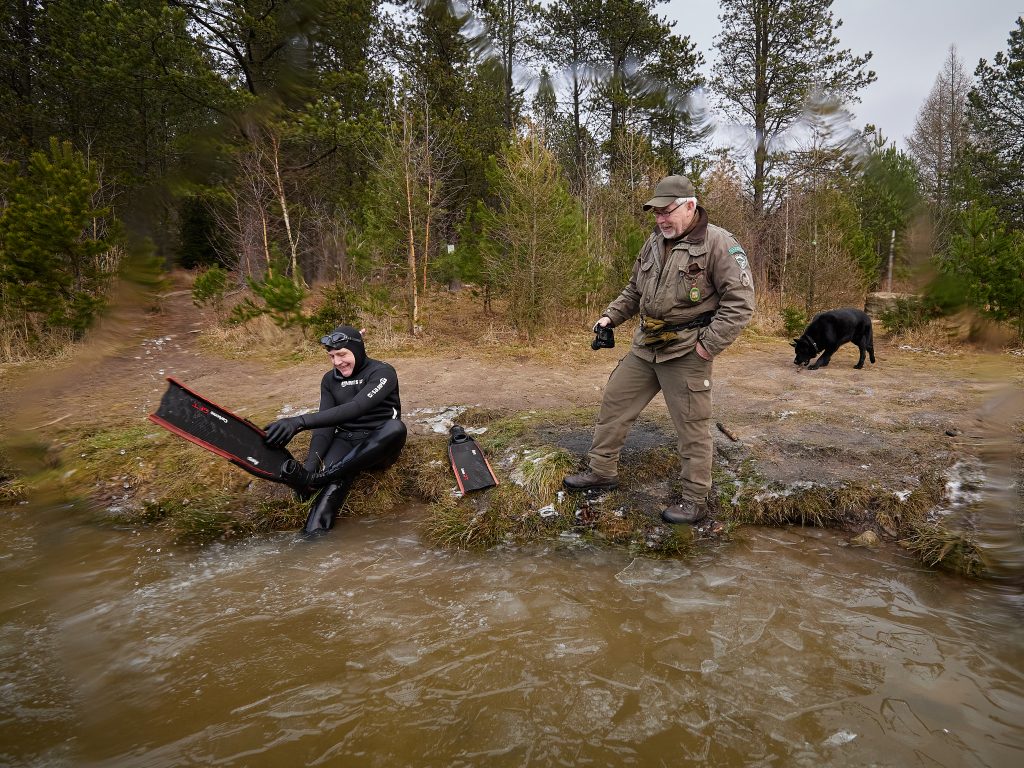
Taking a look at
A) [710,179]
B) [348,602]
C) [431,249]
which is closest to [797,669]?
[348,602]

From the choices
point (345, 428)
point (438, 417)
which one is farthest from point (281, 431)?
point (438, 417)

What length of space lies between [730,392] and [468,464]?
3645mm

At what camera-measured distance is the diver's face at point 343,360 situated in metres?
3.84

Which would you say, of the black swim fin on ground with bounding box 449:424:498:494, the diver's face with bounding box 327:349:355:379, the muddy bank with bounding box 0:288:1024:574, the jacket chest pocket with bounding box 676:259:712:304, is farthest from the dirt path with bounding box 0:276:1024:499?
the jacket chest pocket with bounding box 676:259:712:304

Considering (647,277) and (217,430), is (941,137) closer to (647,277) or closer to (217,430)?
(647,277)

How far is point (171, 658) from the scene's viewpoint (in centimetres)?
249

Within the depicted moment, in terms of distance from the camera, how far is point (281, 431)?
3.55m

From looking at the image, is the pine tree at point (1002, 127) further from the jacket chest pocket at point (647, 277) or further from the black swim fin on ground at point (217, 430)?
the black swim fin on ground at point (217, 430)

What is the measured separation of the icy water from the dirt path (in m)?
1.07

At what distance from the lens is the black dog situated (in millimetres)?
7375

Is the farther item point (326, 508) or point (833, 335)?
point (833, 335)

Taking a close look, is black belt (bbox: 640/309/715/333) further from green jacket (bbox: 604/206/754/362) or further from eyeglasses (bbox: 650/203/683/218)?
eyeglasses (bbox: 650/203/683/218)

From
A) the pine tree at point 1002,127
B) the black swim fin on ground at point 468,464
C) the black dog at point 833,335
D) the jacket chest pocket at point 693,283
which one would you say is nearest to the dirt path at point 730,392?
the black dog at point 833,335

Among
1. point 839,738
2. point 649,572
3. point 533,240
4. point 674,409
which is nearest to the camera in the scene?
point 839,738
